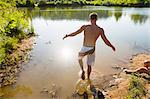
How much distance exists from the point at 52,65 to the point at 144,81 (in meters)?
3.67

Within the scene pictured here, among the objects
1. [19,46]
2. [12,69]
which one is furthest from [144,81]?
[19,46]

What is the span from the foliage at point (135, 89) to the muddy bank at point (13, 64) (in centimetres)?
345

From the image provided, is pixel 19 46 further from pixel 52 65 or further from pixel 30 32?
pixel 30 32

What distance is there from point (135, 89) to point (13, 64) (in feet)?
15.7

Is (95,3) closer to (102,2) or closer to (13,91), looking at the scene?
(102,2)

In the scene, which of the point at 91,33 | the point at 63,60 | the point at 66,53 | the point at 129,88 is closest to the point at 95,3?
the point at 66,53

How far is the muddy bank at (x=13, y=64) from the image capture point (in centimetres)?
822

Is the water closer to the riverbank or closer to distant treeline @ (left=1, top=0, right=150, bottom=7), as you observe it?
the riverbank

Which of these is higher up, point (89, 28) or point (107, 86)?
point (89, 28)

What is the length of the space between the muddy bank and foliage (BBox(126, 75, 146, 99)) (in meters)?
3.45

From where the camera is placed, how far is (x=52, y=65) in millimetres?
10023

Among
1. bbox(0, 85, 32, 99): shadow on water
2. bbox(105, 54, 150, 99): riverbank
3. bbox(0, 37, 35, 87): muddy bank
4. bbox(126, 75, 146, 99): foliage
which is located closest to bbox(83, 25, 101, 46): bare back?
bbox(105, 54, 150, 99): riverbank

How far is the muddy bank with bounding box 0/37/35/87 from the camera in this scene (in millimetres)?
8220

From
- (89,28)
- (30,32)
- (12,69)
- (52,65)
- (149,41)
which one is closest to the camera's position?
(89,28)
